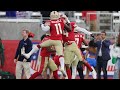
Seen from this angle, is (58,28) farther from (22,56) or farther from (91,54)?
(91,54)

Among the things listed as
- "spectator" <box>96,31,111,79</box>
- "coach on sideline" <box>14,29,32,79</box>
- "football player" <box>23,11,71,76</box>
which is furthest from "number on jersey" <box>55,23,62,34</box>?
"spectator" <box>96,31,111,79</box>

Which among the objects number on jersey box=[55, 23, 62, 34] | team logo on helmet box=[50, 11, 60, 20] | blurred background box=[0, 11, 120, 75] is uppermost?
team logo on helmet box=[50, 11, 60, 20]

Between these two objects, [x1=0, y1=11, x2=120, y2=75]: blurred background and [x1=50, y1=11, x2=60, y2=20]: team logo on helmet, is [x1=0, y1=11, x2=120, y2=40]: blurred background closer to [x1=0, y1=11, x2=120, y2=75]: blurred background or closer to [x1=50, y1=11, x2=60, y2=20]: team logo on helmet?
[x1=0, y1=11, x2=120, y2=75]: blurred background

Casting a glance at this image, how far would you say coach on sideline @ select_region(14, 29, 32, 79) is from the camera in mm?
15445

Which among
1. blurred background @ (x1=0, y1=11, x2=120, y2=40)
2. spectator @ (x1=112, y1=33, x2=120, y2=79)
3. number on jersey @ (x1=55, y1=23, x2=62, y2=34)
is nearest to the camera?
number on jersey @ (x1=55, y1=23, x2=62, y2=34)

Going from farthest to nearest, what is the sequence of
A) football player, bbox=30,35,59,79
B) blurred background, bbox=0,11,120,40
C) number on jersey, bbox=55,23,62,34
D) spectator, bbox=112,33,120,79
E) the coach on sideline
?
blurred background, bbox=0,11,120,40 → spectator, bbox=112,33,120,79 → the coach on sideline → football player, bbox=30,35,59,79 → number on jersey, bbox=55,23,62,34

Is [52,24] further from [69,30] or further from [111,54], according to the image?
[111,54]

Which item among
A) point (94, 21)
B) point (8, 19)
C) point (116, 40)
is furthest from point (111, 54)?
point (8, 19)

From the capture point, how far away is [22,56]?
50.9 feet

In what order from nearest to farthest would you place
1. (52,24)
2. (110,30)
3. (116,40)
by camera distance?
(52,24)
(116,40)
(110,30)

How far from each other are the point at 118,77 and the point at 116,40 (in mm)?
989

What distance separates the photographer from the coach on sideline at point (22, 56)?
1545cm

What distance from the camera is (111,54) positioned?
16359mm

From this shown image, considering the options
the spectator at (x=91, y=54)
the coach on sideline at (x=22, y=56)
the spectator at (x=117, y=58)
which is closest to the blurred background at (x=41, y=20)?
the spectator at (x=91, y=54)
